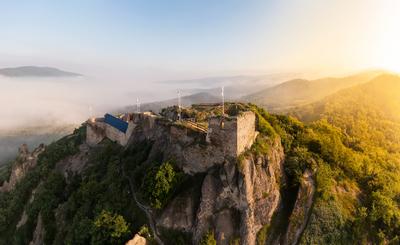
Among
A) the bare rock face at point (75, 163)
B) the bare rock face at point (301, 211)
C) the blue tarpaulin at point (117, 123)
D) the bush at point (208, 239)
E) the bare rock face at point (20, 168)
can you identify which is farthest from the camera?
the bare rock face at point (20, 168)

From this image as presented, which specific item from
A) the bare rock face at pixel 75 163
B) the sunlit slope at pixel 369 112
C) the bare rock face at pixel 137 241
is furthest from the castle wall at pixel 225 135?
the sunlit slope at pixel 369 112

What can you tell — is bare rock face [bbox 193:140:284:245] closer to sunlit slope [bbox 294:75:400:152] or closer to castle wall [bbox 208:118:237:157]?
castle wall [bbox 208:118:237:157]

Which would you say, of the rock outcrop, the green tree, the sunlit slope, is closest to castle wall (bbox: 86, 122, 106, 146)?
the green tree

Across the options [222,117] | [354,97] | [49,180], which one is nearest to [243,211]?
[222,117]

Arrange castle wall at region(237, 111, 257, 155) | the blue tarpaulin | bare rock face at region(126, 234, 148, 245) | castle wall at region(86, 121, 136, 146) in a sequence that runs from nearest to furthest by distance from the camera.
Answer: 1. bare rock face at region(126, 234, 148, 245)
2. castle wall at region(237, 111, 257, 155)
3. the blue tarpaulin
4. castle wall at region(86, 121, 136, 146)

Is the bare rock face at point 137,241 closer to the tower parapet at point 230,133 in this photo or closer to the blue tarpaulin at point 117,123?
the tower parapet at point 230,133

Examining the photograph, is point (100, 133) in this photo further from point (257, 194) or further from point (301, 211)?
point (301, 211)
